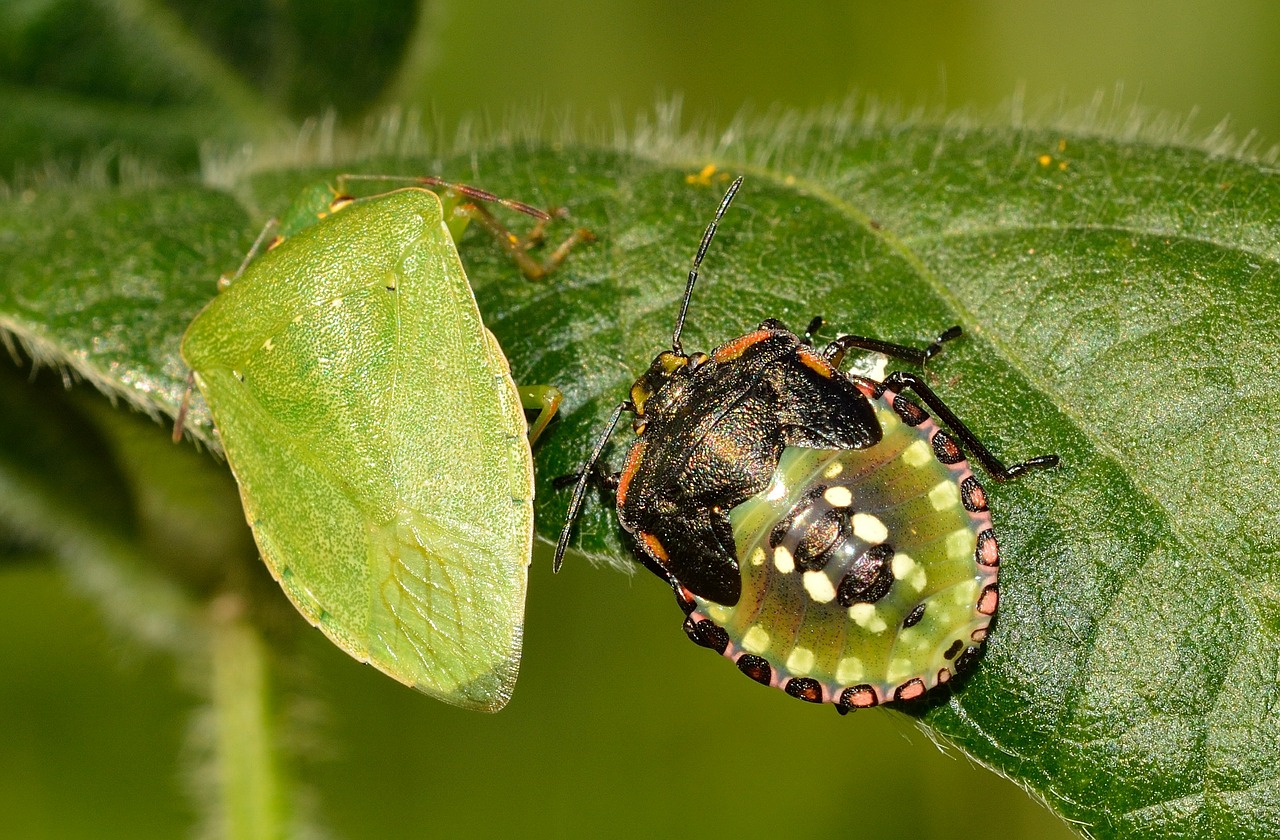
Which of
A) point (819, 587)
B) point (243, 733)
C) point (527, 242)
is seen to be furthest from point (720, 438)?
point (243, 733)

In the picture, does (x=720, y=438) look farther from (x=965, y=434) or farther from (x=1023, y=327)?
(x=1023, y=327)

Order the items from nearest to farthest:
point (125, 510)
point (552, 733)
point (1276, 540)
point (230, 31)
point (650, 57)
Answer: point (1276, 540) < point (125, 510) < point (230, 31) < point (552, 733) < point (650, 57)

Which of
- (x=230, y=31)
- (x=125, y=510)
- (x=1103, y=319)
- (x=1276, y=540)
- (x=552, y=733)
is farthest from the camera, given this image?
(x=552, y=733)

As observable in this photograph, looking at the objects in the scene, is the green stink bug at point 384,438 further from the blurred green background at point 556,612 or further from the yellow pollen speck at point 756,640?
the blurred green background at point 556,612

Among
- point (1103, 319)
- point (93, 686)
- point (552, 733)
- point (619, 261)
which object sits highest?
point (1103, 319)

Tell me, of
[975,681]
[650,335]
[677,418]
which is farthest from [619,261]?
[975,681]

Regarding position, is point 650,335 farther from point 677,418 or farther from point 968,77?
point 968,77
